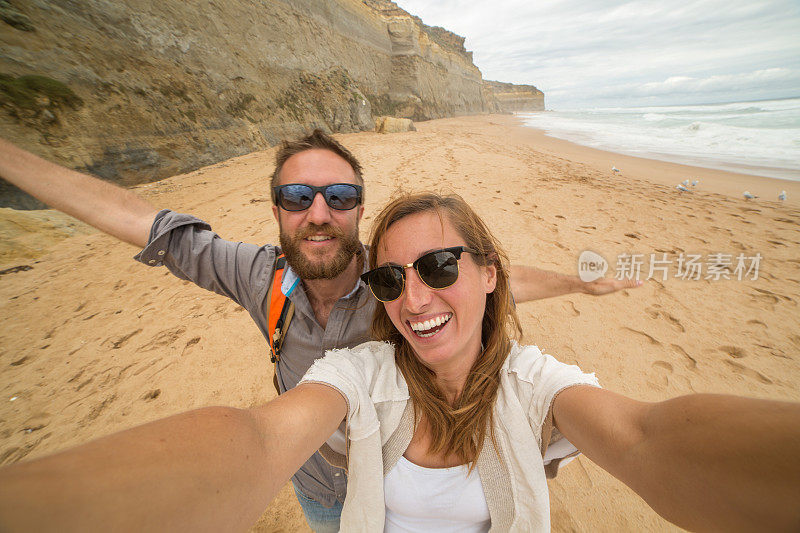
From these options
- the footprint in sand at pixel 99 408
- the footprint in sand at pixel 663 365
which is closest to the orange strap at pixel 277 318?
the footprint in sand at pixel 99 408

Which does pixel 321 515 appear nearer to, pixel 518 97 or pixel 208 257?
pixel 208 257

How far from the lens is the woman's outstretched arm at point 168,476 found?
0.49 metres

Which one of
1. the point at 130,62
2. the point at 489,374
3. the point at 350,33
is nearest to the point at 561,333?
the point at 489,374

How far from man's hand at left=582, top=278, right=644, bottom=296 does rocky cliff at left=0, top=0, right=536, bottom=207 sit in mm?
9097

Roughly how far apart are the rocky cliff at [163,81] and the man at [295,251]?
20.3 feet

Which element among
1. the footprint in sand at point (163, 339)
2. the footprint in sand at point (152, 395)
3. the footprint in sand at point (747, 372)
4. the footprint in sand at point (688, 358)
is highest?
the footprint in sand at point (163, 339)

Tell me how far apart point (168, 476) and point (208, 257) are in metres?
1.36

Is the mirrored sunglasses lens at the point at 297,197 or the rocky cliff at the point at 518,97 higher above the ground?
the rocky cliff at the point at 518,97

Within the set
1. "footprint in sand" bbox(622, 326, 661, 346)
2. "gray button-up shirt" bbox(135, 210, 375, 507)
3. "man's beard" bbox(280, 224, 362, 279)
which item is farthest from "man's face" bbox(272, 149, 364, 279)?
"footprint in sand" bbox(622, 326, 661, 346)

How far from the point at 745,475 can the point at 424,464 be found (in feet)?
3.05

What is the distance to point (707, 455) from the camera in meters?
0.73

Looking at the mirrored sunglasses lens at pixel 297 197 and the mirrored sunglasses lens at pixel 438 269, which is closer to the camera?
the mirrored sunglasses lens at pixel 438 269

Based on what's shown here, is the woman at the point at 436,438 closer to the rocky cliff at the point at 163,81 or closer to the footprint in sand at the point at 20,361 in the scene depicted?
the footprint in sand at the point at 20,361

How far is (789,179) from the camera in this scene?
7.41 metres
